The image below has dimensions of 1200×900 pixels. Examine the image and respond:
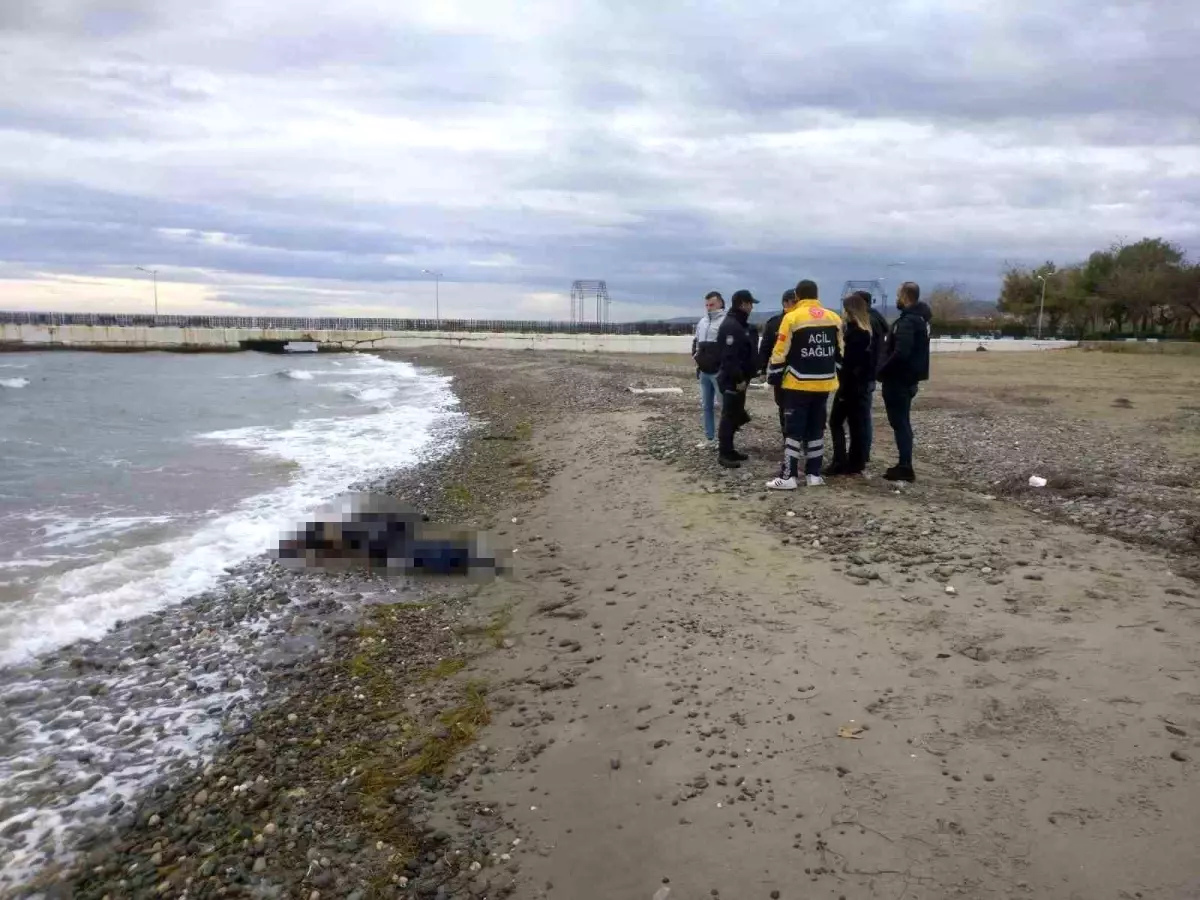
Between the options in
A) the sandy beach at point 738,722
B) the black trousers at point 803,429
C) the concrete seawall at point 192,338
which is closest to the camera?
the sandy beach at point 738,722

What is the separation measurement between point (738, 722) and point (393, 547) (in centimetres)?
525

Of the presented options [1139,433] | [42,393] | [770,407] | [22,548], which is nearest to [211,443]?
[22,548]

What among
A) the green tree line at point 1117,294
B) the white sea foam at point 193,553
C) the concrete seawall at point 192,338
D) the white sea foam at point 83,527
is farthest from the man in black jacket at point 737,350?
the concrete seawall at point 192,338

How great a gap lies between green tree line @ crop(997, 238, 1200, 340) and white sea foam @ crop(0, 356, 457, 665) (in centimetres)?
6184

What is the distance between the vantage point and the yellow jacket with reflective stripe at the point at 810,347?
8.38 metres

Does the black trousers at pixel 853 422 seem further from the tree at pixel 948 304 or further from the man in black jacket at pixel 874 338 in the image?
the tree at pixel 948 304

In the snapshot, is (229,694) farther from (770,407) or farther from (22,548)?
(770,407)

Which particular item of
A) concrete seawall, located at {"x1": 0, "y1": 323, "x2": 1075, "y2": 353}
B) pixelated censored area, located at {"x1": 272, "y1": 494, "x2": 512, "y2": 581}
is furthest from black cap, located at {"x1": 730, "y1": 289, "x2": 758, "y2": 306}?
concrete seawall, located at {"x1": 0, "y1": 323, "x2": 1075, "y2": 353}

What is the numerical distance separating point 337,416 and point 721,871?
22.7 metres

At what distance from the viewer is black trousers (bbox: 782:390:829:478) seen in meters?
8.51

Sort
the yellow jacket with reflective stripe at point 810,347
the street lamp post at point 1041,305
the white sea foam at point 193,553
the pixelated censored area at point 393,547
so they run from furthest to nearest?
the street lamp post at point 1041,305 → the yellow jacket with reflective stripe at point 810,347 → the pixelated censored area at point 393,547 → the white sea foam at point 193,553

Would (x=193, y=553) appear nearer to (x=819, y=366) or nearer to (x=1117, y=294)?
(x=819, y=366)

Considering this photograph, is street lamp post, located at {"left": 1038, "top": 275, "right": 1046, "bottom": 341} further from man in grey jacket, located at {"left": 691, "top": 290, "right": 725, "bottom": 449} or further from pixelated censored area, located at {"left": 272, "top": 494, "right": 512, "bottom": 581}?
pixelated censored area, located at {"left": 272, "top": 494, "right": 512, "bottom": 581}

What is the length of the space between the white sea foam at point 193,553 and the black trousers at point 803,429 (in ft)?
19.7
